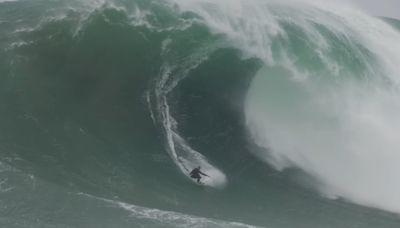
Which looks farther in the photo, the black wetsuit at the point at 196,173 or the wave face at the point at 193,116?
the black wetsuit at the point at 196,173

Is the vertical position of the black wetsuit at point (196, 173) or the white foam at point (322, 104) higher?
the white foam at point (322, 104)

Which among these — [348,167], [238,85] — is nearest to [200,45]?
[238,85]

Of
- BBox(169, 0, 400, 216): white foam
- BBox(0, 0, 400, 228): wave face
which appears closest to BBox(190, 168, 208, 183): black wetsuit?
BBox(0, 0, 400, 228): wave face

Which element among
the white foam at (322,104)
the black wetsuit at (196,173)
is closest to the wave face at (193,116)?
the white foam at (322,104)

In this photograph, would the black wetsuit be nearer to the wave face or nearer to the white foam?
the wave face

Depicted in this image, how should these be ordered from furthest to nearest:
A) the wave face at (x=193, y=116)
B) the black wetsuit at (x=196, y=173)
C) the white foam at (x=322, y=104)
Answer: the white foam at (x=322, y=104) → the black wetsuit at (x=196, y=173) → the wave face at (x=193, y=116)

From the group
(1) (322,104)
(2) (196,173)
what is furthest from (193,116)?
(1) (322,104)

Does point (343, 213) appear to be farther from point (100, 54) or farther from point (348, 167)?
point (100, 54)

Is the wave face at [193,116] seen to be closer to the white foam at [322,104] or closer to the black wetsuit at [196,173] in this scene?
the white foam at [322,104]

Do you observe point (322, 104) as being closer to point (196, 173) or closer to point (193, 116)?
point (193, 116)
